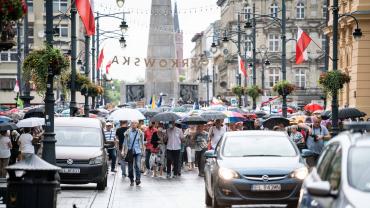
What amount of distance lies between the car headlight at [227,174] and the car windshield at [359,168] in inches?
307

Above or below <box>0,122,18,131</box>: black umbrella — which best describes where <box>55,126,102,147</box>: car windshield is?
below

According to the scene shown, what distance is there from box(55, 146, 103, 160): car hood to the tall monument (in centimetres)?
6232

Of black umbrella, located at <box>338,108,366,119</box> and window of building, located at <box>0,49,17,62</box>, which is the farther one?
window of building, located at <box>0,49,17,62</box>

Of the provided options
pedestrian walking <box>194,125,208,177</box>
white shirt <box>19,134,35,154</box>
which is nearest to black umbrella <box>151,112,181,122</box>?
pedestrian walking <box>194,125,208,177</box>

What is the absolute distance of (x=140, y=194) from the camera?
25.3m

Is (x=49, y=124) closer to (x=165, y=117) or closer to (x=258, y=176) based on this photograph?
(x=258, y=176)

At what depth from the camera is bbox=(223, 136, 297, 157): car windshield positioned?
1966cm

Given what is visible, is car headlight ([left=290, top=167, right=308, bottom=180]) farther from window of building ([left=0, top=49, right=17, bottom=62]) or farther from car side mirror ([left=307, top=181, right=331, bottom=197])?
window of building ([left=0, top=49, right=17, bottom=62])

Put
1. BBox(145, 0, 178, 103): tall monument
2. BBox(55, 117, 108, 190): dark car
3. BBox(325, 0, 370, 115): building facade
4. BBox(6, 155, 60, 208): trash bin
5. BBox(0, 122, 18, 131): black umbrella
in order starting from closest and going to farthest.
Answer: BBox(6, 155, 60, 208): trash bin < BBox(0, 122, 18, 131): black umbrella < BBox(55, 117, 108, 190): dark car < BBox(325, 0, 370, 115): building facade < BBox(145, 0, 178, 103): tall monument

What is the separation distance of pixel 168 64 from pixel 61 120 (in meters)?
65.7

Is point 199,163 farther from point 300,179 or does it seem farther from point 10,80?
point 10,80

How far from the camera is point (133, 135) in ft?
92.9

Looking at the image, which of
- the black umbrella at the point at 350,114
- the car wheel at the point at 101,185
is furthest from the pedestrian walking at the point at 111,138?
the car wheel at the point at 101,185

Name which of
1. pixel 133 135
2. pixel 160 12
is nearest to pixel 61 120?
pixel 133 135
